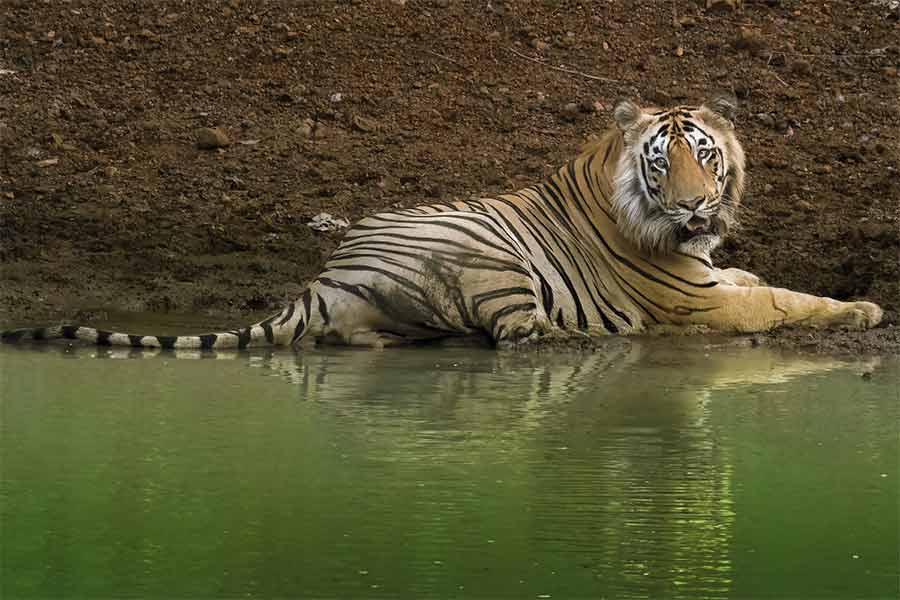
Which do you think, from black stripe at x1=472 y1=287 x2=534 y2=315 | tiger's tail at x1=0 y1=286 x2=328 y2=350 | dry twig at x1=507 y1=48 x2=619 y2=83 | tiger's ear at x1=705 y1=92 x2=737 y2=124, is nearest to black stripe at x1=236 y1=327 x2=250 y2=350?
tiger's tail at x1=0 y1=286 x2=328 y2=350

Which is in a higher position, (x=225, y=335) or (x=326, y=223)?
(x=326, y=223)

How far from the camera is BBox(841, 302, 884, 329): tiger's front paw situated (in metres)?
8.05

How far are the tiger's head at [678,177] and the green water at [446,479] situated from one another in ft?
4.02

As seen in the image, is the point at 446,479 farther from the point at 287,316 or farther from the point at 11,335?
the point at 11,335

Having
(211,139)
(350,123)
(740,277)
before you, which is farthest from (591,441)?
(350,123)

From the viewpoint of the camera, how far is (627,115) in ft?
27.9

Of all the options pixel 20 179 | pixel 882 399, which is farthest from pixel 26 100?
pixel 882 399

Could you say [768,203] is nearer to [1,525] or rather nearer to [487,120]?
[487,120]

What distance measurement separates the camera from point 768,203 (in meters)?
10.7

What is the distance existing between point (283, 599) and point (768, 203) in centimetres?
730

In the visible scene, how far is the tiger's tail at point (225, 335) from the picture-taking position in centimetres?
762

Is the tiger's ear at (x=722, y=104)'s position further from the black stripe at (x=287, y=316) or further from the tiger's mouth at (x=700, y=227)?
the black stripe at (x=287, y=316)

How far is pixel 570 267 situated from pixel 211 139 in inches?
163

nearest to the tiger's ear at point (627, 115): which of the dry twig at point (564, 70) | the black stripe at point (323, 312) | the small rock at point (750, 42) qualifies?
the black stripe at point (323, 312)
